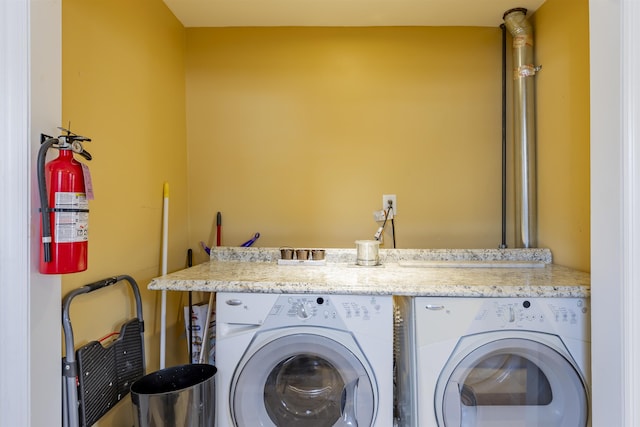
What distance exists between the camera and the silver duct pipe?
1885 millimetres

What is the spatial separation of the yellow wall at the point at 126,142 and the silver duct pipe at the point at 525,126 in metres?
2.06

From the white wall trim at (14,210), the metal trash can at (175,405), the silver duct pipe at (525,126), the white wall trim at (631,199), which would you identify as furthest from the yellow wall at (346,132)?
the white wall trim at (14,210)

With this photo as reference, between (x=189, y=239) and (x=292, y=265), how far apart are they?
2.58ft

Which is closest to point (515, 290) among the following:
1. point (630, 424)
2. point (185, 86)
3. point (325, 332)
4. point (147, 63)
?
point (630, 424)

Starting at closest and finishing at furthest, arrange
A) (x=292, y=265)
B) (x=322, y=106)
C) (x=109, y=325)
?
(x=109, y=325), (x=292, y=265), (x=322, y=106)

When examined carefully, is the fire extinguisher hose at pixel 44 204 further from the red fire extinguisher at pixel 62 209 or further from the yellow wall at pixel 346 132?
the yellow wall at pixel 346 132

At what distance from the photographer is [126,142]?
1.52m

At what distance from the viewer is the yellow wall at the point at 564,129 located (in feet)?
5.09

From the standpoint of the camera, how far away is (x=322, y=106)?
211 centimetres

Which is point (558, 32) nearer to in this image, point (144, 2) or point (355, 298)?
point (355, 298)

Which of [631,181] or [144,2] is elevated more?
[144,2]

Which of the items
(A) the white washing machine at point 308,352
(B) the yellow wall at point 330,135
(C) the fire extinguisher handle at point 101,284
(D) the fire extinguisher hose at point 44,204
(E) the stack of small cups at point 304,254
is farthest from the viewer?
(B) the yellow wall at point 330,135

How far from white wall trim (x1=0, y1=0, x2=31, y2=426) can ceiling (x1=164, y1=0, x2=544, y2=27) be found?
123 centimetres

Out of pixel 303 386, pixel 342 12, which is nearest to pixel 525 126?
pixel 342 12
